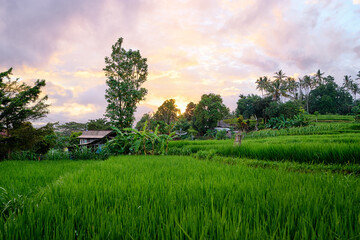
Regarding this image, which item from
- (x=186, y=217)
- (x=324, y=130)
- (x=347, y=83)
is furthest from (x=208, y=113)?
(x=347, y=83)

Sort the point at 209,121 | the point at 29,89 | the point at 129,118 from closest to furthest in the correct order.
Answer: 1. the point at 29,89
2. the point at 129,118
3. the point at 209,121

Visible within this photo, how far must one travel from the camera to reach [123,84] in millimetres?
13375

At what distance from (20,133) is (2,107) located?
111cm

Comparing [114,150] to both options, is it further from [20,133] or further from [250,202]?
[250,202]

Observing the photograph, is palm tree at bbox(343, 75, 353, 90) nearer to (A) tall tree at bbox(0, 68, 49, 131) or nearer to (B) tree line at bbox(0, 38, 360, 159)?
(B) tree line at bbox(0, 38, 360, 159)

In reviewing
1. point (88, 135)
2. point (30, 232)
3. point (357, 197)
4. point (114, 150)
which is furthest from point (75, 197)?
point (88, 135)

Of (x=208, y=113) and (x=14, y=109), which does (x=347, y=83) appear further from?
(x=14, y=109)

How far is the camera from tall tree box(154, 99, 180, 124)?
142 ft

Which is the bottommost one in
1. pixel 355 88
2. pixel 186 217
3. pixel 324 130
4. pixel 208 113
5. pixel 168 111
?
pixel 324 130

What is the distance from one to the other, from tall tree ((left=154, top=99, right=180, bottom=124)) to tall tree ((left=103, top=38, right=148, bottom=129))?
1060 inches

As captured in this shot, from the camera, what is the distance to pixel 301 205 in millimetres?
1193

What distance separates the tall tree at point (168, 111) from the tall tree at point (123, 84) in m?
26.9

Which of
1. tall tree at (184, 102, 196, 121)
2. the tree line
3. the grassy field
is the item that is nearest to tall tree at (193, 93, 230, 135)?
the tree line

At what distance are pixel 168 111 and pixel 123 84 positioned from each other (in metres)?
30.8
